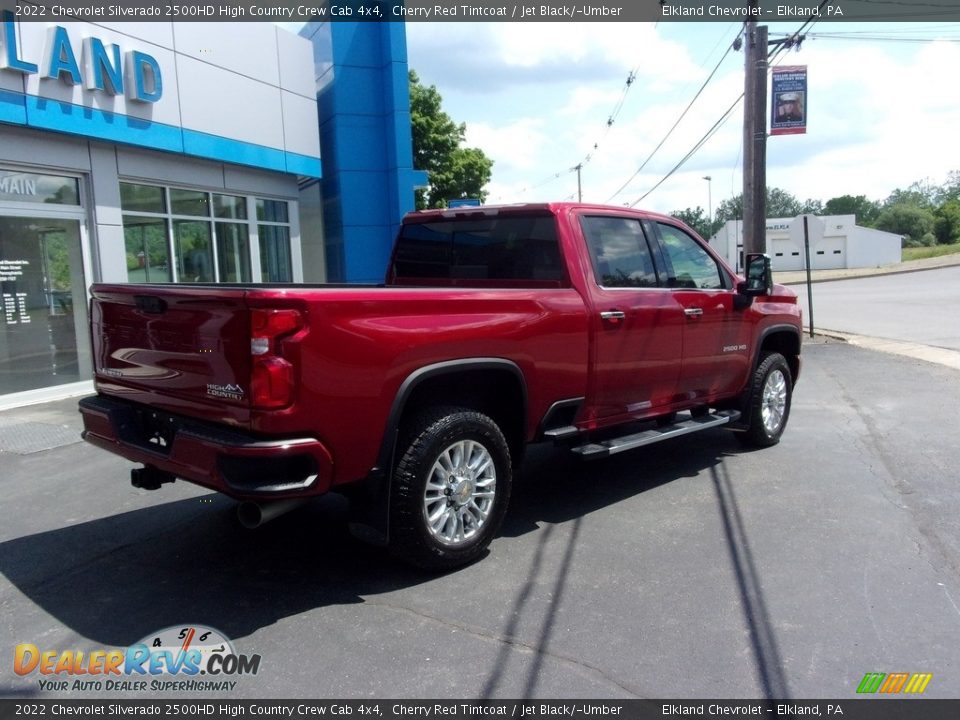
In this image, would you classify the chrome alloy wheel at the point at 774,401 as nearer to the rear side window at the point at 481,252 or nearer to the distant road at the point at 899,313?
the rear side window at the point at 481,252

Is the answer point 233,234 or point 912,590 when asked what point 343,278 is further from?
point 912,590

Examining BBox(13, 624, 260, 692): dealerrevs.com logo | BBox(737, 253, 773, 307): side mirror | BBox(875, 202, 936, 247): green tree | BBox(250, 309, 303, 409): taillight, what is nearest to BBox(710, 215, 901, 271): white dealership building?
BBox(875, 202, 936, 247): green tree

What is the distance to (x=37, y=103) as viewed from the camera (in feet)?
31.7

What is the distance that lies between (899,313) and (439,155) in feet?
58.0

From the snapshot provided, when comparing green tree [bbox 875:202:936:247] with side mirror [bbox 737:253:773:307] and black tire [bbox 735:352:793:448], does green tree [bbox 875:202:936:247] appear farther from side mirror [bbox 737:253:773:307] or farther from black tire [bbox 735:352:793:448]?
side mirror [bbox 737:253:773:307]

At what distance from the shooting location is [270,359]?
346 centimetres

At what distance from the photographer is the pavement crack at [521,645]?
125 inches

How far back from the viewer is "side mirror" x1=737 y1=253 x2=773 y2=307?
6371mm

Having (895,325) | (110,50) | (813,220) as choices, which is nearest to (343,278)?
(110,50)

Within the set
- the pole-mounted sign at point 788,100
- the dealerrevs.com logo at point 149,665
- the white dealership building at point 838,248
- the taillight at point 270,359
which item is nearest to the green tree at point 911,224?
the white dealership building at point 838,248

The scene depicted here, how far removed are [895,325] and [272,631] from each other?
730 inches

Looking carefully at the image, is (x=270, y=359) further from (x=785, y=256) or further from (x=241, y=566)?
(x=785, y=256)

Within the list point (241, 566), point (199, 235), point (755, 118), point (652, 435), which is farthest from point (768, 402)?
point (755, 118)

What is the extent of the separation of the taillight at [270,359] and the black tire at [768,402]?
463cm
